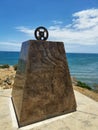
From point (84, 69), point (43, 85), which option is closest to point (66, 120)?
point (43, 85)

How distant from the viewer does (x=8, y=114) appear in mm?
4805

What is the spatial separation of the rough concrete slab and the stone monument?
6.9 inches

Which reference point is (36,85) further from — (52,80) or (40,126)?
(40,126)

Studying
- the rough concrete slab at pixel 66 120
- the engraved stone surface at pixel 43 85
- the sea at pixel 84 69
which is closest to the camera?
the rough concrete slab at pixel 66 120

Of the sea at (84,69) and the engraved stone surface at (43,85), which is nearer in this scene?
the engraved stone surface at (43,85)

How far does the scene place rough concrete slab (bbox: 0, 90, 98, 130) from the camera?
409cm

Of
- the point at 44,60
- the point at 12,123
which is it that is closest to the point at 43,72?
the point at 44,60

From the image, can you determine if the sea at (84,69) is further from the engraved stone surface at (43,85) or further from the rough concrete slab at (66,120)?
the engraved stone surface at (43,85)

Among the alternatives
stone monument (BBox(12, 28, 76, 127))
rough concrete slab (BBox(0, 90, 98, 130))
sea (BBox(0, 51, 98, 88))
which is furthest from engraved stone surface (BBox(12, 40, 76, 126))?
sea (BBox(0, 51, 98, 88))

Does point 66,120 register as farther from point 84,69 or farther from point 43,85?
point 84,69

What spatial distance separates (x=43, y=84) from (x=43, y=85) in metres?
0.02

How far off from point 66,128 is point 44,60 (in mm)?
1655

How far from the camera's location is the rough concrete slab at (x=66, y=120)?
4086 millimetres

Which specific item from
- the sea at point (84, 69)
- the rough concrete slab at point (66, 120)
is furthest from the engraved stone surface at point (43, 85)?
the sea at point (84, 69)
